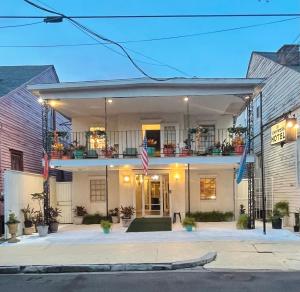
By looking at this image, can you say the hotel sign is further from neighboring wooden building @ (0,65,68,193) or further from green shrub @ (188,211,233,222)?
neighboring wooden building @ (0,65,68,193)

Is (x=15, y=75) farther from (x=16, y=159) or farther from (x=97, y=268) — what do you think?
(x=97, y=268)

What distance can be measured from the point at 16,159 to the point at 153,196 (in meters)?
6.48

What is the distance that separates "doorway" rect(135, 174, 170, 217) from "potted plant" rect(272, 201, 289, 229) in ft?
18.7

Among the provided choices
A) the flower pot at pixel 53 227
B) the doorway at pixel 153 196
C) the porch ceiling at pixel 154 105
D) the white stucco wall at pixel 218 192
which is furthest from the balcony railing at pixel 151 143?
the flower pot at pixel 53 227

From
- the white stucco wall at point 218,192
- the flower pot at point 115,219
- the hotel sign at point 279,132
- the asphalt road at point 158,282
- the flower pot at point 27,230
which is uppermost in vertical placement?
the hotel sign at point 279,132

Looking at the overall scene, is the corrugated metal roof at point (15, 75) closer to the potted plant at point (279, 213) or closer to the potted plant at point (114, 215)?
the potted plant at point (114, 215)

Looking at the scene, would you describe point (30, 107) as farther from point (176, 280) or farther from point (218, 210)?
point (176, 280)

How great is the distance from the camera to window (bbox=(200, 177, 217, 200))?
23.0 metres

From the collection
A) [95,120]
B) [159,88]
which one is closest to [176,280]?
[159,88]

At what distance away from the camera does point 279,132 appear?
677 inches

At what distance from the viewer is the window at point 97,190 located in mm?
23234

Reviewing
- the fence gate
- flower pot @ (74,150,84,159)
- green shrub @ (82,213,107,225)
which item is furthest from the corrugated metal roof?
green shrub @ (82,213,107,225)

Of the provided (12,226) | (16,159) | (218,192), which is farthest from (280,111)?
(12,226)

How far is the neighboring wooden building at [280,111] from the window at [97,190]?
24.7ft
